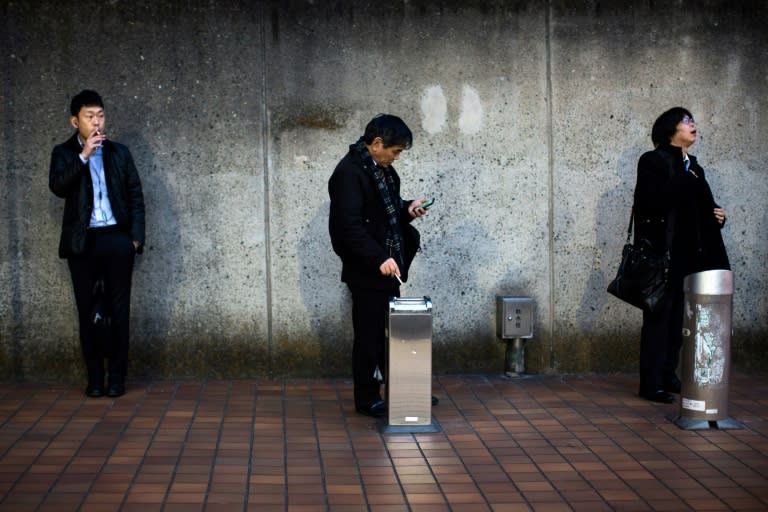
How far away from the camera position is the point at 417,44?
315 inches

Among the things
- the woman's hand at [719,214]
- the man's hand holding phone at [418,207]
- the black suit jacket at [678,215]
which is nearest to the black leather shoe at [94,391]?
the man's hand holding phone at [418,207]

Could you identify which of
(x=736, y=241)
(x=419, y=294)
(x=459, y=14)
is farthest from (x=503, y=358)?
(x=459, y=14)

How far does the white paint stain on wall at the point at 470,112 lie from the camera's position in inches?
318

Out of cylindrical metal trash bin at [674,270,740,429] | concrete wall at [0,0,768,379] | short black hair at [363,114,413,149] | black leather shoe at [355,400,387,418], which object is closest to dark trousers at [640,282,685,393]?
cylindrical metal trash bin at [674,270,740,429]

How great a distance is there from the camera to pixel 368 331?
6773 mm

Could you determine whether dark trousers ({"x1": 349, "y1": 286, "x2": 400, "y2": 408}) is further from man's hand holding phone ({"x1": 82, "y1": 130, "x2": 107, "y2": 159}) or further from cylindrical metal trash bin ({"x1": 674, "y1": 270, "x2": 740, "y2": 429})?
man's hand holding phone ({"x1": 82, "y1": 130, "x2": 107, "y2": 159})

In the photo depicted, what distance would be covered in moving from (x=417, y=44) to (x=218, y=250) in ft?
6.95

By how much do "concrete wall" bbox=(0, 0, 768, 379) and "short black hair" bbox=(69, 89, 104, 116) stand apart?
541 mm

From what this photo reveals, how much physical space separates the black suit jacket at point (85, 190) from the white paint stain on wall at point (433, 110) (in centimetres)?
214

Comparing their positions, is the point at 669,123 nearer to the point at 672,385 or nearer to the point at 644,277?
the point at 644,277

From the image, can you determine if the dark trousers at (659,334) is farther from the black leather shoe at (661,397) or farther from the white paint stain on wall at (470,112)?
the white paint stain on wall at (470,112)

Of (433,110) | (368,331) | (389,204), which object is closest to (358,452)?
(368,331)

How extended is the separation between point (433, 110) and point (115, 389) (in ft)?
→ 10.0

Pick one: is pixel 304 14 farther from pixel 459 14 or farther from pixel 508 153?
pixel 508 153
